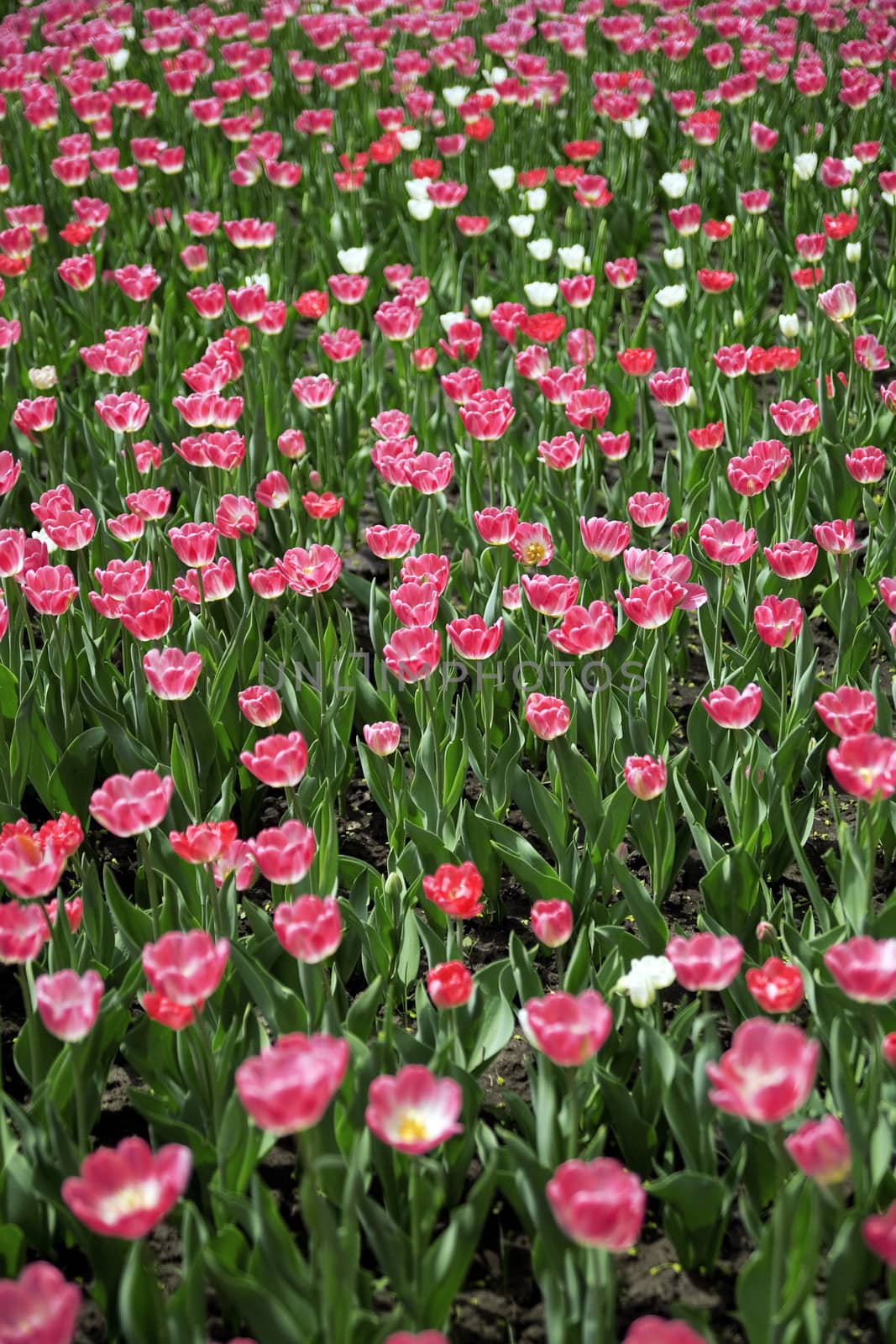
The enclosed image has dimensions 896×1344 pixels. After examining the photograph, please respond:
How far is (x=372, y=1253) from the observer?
1.93 m

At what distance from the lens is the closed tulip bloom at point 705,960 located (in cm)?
171

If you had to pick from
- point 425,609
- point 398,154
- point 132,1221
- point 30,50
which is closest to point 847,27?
point 398,154

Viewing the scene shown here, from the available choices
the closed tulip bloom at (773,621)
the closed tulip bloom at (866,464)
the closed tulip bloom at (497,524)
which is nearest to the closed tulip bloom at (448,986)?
the closed tulip bloom at (773,621)

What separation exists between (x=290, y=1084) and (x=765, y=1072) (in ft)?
1.57

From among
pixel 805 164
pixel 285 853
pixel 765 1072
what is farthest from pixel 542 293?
pixel 765 1072

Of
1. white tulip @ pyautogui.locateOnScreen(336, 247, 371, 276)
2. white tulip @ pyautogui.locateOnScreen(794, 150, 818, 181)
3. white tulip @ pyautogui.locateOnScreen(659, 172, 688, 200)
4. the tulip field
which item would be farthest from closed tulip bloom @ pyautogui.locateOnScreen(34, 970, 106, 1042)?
white tulip @ pyautogui.locateOnScreen(794, 150, 818, 181)

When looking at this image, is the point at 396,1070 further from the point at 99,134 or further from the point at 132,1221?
the point at 99,134

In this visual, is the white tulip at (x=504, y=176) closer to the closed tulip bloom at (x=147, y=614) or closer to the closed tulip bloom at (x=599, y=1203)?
the closed tulip bloom at (x=147, y=614)

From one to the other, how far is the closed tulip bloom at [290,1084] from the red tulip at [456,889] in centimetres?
47

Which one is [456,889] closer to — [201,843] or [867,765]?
[201,843]

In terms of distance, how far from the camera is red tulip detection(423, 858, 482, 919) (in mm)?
1885

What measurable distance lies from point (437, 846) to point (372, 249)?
130 inches

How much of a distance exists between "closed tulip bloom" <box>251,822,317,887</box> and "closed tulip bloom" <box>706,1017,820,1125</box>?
609 millimetres

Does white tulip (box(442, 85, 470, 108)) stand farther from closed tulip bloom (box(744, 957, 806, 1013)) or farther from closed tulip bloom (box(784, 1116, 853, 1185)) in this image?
closed tulip bloom (box(784, 1116, 853, 1185))
